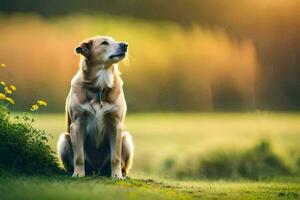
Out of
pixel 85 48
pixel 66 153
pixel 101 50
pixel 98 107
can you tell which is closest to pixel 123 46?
pixel 101 50

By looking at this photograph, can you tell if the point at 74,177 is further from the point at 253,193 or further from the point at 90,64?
the point at 253,193

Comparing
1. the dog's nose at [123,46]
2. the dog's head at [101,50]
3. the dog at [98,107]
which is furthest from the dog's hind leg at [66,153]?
the dog's nose at [123,46]

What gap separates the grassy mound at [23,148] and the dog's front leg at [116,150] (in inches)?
28.4

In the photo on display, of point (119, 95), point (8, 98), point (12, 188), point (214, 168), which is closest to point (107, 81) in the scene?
point (119, 95)

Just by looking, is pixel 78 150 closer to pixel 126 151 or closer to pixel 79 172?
pixel 79 172

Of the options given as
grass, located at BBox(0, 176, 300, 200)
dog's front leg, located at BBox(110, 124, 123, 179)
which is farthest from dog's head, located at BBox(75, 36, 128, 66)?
grass, located at BBox(0, 176, 300, 200)

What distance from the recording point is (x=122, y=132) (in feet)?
32.6

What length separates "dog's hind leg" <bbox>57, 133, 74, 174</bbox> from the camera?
33.1ft

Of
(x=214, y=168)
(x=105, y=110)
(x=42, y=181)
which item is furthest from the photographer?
(x=214, y=168)

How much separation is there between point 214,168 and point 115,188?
3.63 m

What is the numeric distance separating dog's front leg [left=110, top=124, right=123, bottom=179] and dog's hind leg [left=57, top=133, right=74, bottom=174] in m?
0.57

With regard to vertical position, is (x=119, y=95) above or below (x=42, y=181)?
above

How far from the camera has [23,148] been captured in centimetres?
965

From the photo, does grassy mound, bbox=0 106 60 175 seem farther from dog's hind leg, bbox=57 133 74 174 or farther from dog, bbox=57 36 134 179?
dog, bbox=57 36 134 179
